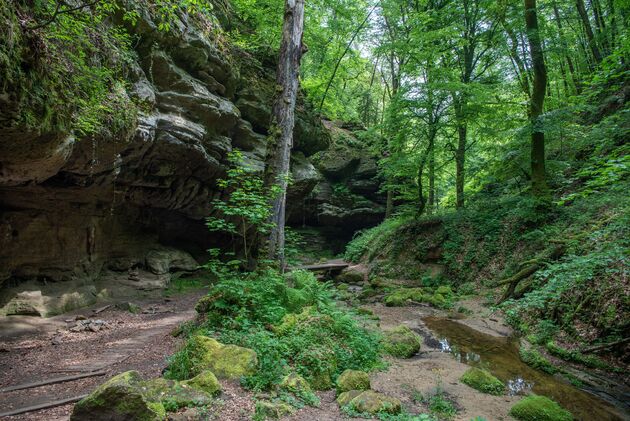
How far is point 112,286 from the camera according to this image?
11273 millimetres

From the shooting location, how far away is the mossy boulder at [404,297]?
11.7 m

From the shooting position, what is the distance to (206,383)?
3.92 metres

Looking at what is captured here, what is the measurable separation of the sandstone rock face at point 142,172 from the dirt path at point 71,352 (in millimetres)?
1299

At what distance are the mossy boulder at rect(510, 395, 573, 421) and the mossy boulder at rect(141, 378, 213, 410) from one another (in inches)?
164

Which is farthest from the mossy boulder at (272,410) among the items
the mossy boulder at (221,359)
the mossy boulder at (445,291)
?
the mossy boulder at (445,291)

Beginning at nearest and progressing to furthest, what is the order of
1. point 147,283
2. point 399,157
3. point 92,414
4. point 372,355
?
point 92,414
point 372,355
point 147,283
point 399,157

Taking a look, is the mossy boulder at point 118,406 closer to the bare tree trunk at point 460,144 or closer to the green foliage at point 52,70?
the green foliage at point 52,70

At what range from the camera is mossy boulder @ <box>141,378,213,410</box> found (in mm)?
3383

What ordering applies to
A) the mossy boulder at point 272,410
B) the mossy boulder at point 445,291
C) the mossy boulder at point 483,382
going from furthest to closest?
the mossy boulder at point 445,291
the mossy boulder at point 483,382
the mossy boulder at point 272,410

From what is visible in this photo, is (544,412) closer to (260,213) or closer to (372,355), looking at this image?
(372,355)

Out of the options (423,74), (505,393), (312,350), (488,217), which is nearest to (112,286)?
(312,350)

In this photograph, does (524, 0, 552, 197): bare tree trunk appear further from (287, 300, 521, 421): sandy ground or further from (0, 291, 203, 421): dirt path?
(0, 291, 203, 421): dirt path

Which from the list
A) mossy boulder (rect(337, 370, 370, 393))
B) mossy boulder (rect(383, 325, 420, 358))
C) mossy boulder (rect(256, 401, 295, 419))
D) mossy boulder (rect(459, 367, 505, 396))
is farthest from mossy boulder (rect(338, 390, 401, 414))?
mossy boulder (rect(383, 325, 420, 358))

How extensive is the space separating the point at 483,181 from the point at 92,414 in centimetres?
1411
